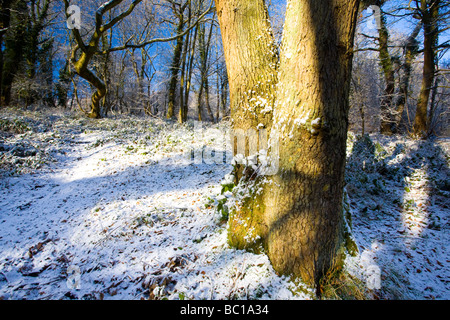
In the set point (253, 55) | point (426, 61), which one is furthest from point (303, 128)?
point (426, 61)

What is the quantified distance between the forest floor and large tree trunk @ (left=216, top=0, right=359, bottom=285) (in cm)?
31

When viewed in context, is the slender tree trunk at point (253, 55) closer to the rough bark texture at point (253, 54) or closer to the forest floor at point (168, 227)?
the rough bark texture at point (253, 54)

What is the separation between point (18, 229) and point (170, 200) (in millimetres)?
2497

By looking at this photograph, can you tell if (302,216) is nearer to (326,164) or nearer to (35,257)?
(326,164)

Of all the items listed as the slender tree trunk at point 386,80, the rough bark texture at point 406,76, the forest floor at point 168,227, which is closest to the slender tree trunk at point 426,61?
the rough bark texture at point 406,76

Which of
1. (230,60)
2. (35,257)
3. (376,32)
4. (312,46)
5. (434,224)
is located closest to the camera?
(312,46)

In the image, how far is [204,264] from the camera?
2.15m

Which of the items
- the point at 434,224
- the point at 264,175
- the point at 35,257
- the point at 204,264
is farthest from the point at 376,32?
the point at 35,257

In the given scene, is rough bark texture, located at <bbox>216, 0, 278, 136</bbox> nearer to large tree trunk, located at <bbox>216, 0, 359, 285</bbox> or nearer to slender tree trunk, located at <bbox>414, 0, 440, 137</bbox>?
large tree trunk, located at <bbox>216, 0, 359, 285</bbox>

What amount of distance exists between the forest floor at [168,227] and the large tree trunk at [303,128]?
1.02 feet

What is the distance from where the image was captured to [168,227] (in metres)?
2.92

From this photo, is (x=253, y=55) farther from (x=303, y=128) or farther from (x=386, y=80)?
(x=386, y=80)

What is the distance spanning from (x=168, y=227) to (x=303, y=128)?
237 centimetres

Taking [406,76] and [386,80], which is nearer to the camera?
[406,76]
